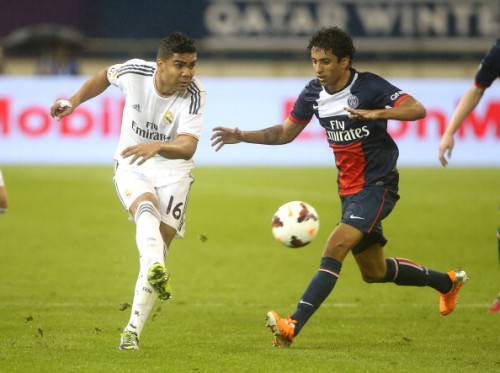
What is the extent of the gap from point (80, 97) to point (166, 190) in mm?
969

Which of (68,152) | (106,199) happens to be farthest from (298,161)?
(106,199)

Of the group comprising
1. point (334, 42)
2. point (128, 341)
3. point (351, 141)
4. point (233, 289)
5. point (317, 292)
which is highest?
point (334, 42)

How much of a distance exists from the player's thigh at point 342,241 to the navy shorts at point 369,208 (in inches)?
1.9

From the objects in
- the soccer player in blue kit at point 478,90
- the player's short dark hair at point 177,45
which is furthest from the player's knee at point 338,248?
the player's short dark hair at point 177,45

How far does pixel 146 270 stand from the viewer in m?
7.50

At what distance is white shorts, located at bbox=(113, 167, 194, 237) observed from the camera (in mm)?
8008

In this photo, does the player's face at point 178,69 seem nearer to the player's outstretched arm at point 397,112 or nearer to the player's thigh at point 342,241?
the player's outstretched arm at point 397,112

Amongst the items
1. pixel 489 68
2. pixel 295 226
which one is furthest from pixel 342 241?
pixel 489 68

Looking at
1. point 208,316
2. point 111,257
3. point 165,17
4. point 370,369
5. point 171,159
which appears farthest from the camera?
point 165,17

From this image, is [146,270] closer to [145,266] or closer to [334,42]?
[145,266]

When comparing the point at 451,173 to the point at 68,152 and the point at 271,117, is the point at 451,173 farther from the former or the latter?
the point at 68,152

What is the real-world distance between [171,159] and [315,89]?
1.20 metres

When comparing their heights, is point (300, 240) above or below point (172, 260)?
above

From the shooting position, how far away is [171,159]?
7934 millimetres
